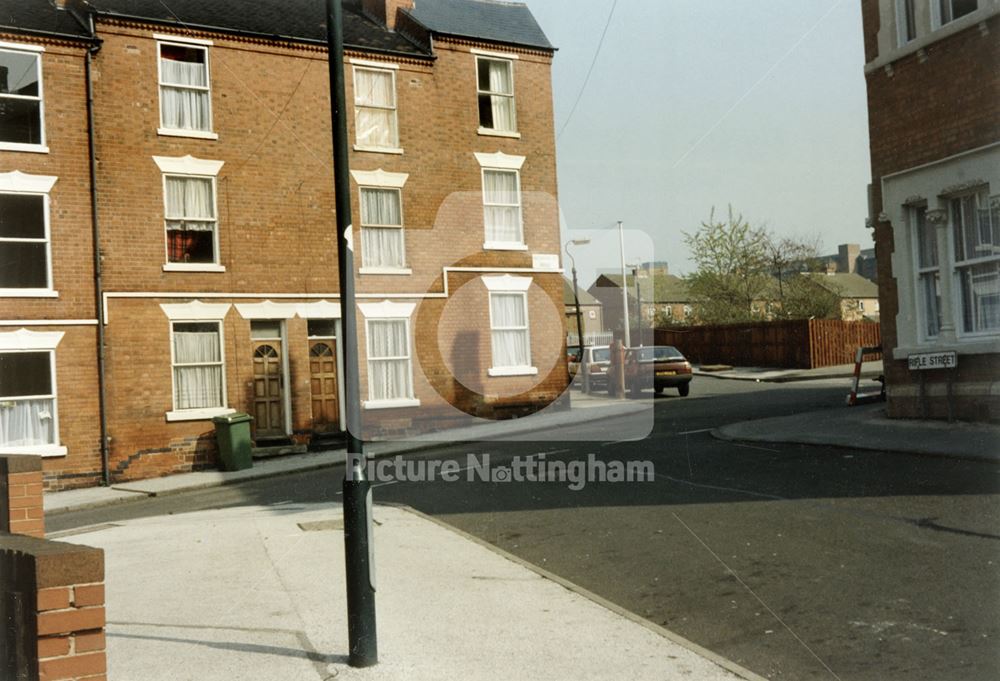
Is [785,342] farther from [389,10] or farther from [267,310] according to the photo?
[267,310]

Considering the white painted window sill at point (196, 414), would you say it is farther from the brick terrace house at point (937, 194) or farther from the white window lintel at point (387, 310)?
the brick terrace house at point (937, 194)

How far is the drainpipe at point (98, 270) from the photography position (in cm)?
1870

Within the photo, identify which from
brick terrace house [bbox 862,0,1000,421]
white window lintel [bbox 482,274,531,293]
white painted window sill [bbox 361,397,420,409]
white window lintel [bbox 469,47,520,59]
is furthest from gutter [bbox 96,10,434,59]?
brick terrace house [bbox 862,0,1000,421]

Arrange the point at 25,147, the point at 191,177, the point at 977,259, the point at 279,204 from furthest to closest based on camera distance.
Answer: the point at 279,204
the point at 191,177
the point at 25,147
the point at 977,259

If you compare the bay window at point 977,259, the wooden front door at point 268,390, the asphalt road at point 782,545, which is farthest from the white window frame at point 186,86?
the bay window at point 977,259

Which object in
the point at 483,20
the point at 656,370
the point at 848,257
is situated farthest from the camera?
the point at 848,257

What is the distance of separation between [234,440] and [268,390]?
7.20 ft

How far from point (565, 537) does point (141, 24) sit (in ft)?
52.0

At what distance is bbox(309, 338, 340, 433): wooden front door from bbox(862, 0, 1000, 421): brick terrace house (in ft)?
40.4

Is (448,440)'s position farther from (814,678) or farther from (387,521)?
(814,678)

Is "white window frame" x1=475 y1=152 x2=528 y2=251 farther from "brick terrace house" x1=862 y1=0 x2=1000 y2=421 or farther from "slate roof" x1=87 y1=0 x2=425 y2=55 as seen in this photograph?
"brick terrace house" x1=862 y1=0 x2=1000 y2=421

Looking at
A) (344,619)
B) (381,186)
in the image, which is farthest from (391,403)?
(344,619)

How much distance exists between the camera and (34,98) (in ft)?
61.0

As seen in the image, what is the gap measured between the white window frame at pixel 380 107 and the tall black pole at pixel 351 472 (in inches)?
652
